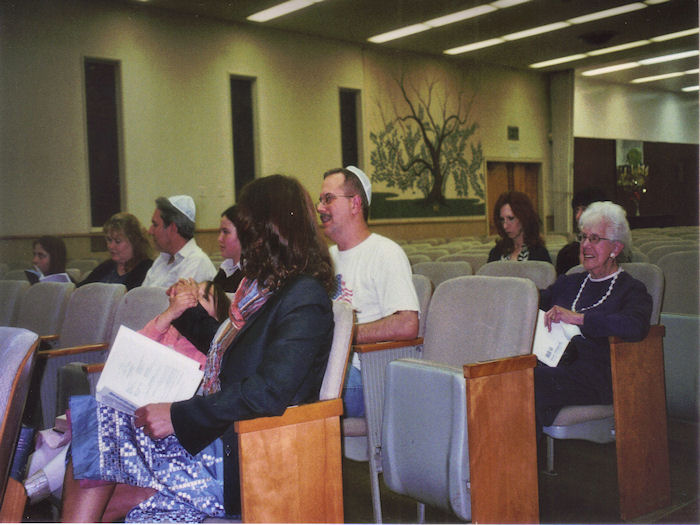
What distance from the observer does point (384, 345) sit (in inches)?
98.0

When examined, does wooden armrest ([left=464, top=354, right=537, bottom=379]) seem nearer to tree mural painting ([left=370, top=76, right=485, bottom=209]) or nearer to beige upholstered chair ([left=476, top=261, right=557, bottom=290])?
beige upholstered chair ([left=476, top=261, right=557, bottom=290])

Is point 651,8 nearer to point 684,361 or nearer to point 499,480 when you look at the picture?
point 684,361

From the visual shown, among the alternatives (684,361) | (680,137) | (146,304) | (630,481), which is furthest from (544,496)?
(680,137)

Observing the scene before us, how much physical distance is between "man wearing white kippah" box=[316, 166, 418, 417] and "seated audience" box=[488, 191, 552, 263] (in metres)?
1.61

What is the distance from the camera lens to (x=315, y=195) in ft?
35.2

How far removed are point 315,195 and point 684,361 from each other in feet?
27.2

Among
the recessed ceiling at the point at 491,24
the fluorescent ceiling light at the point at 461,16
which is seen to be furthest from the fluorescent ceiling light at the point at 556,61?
the fluorescent ceiling light at the point at 461,16

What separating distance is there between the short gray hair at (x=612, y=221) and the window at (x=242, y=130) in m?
8.11

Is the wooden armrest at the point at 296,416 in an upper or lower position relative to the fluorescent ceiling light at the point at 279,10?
lower

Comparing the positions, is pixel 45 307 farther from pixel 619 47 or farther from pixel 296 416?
pixel 619 47

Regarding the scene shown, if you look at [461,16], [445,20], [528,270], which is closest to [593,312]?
[528,270]

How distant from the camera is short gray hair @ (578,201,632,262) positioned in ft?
8.84

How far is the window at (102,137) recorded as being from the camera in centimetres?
898

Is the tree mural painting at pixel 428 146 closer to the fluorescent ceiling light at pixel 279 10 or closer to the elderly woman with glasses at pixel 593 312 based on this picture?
the fluorescent ceiling light at pixel 279 10
